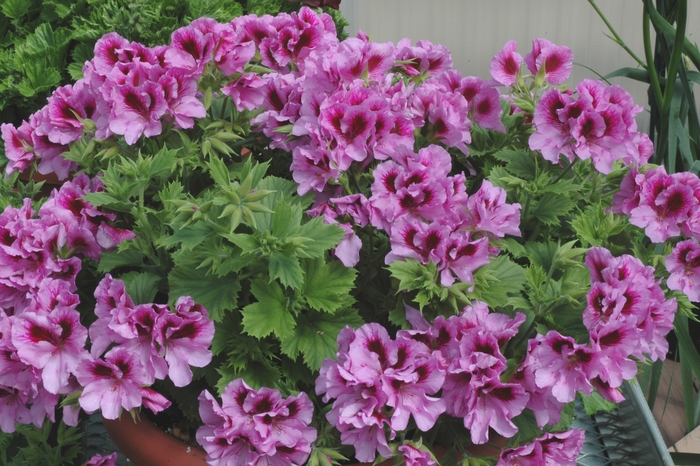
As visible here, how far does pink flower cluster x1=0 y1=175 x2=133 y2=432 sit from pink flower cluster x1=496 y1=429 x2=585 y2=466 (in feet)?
1.45

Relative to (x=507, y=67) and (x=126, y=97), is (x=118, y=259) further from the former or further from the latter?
(x=507, y=67)

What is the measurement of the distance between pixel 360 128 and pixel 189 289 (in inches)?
9.7

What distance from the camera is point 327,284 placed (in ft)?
2.54

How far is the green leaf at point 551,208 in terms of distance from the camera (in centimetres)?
87

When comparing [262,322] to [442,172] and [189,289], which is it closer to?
[189,289]

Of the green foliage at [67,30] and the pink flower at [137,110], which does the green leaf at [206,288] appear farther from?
the green foliage at [67,30]

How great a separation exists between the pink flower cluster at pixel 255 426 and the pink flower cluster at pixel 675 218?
42 cm

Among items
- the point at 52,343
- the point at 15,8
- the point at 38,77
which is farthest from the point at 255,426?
the point at 15,8

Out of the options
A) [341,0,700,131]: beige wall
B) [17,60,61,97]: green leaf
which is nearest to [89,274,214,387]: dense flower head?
→ [17,60,61,97]: green leaf

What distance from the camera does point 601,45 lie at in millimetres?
3312

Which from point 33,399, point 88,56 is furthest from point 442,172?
point 88,56

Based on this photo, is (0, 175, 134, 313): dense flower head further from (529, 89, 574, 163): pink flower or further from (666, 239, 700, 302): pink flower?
(666, 239, 700, 302): pink flower

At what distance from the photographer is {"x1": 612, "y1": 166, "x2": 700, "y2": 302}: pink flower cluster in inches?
32.1

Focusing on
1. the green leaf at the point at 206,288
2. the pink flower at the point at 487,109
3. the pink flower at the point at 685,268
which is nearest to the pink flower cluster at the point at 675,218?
the pink flower at the point at 685,268
